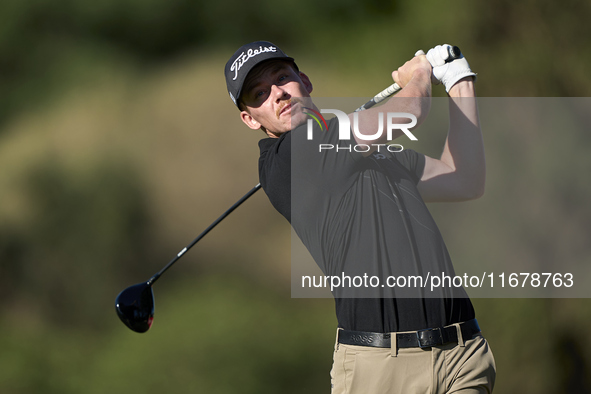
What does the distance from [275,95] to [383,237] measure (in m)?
0.51

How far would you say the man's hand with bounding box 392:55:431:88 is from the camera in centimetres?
154

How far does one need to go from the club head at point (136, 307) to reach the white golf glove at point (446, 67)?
1194mm

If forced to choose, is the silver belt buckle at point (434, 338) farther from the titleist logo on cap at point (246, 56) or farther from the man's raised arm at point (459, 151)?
the titleist logo on cap at point (246, 56)

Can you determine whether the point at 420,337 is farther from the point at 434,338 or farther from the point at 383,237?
the point at 383,237

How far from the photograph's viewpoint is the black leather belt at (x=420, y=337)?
4.31 ft

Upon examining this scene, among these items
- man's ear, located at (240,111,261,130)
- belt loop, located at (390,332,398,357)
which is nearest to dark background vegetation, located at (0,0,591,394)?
man's ear, located at (240,111,261,130)

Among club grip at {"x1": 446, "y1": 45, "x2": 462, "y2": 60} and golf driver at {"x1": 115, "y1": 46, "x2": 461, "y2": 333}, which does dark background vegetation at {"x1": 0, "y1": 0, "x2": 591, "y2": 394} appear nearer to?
Answer: golf driver at {"x1": 115, "y1": 46, "x2": 461, "y2": 333}

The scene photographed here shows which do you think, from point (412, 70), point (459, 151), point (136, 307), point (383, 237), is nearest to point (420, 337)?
point (383, 237)

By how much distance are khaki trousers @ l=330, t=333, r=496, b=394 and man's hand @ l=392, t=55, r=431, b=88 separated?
26.3 inches

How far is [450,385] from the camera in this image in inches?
53.0

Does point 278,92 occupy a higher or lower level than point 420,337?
higher

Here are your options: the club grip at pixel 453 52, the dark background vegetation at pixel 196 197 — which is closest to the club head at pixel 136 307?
the dark background vegetation at pixel 196 197

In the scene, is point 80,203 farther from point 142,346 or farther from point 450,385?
point 450,385

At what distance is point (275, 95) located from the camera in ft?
5.33
